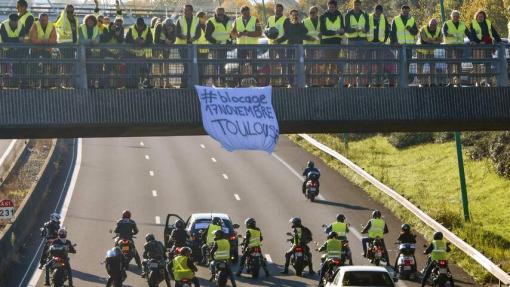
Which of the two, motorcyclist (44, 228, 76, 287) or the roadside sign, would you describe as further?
the roadside sign

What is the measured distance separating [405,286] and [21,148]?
3080cm

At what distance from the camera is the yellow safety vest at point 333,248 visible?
2972 cm

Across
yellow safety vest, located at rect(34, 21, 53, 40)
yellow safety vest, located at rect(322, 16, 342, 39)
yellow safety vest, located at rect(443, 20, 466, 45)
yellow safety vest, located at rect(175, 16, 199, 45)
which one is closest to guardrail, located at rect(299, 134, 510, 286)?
yellow safety vest, located at rect(443, 20, 466, 45)

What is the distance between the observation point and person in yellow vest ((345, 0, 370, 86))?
2670 centimetres

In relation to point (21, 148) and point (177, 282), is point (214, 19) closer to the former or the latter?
point (177, 282)

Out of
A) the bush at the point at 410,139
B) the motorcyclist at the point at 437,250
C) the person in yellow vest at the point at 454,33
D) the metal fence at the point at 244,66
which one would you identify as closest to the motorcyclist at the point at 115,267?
the metal fence at the point at 244,66

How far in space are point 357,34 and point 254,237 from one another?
6.41 m

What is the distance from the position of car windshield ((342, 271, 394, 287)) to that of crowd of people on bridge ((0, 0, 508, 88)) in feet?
13.7

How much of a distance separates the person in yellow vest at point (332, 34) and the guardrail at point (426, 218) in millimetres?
6176

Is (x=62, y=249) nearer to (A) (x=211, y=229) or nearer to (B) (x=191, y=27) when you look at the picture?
(A) (x=211, y=229)

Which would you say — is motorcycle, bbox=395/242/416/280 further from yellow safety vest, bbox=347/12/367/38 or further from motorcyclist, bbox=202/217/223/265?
yellow safety vest, bbox=347/12/367/38

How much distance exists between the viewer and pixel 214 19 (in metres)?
26.8

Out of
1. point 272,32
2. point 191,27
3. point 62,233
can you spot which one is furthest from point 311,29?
point 62,233

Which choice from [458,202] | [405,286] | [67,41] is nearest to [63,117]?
[67,41]
